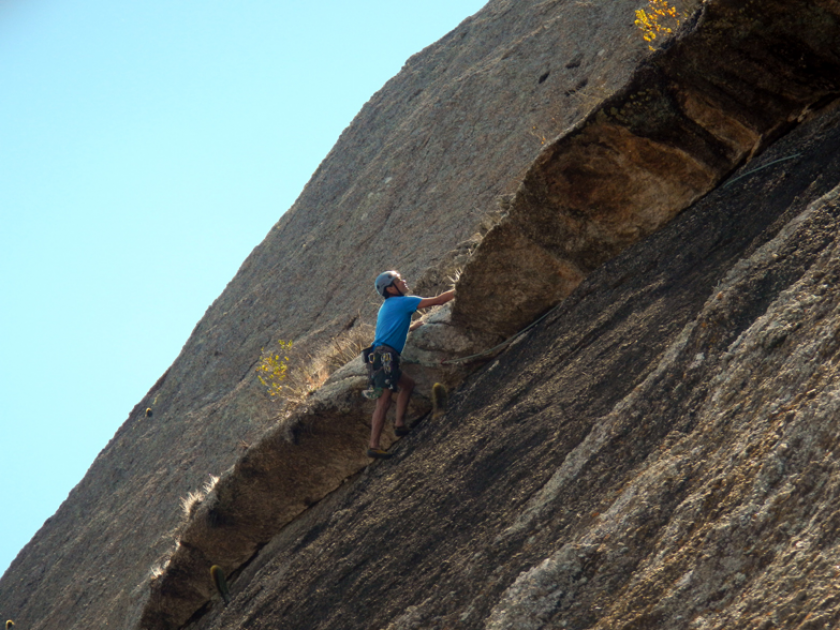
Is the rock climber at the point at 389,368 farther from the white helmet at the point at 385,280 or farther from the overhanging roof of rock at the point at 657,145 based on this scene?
the overhanging roof of rock at the point at 657,145

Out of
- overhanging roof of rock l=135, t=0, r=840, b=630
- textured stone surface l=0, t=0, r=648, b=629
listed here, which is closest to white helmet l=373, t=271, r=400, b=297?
overhanging roof of rock l=135, t=0, r=840, b=630

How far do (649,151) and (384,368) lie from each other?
9.75 feet

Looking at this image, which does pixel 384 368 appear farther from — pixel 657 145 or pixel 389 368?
pixel 657 145

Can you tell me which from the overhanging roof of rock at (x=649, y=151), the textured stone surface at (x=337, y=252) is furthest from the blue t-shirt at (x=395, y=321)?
the textured stone surface at (x=337, y=252)

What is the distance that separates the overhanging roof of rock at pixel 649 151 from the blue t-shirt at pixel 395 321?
1.69 ft

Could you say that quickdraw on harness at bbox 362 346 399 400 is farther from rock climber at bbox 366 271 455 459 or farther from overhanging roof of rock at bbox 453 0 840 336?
overhanging roof of rock at bbox 453 0 840 336

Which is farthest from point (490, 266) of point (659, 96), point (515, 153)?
point (515, 153)

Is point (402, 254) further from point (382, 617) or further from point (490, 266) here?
point (382, 617)

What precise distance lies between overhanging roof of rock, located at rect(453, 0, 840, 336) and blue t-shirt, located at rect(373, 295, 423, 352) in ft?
2.21

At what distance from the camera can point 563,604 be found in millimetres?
3871

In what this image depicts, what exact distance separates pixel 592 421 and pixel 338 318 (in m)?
8.32

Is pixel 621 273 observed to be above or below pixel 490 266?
below

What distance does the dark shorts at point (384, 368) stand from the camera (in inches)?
266

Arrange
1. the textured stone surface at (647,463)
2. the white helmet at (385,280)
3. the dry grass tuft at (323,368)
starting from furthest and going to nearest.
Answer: the dry grass tuft at (323,368) → the white helmet at (385,280) → the textured stone surface at (647,463)
